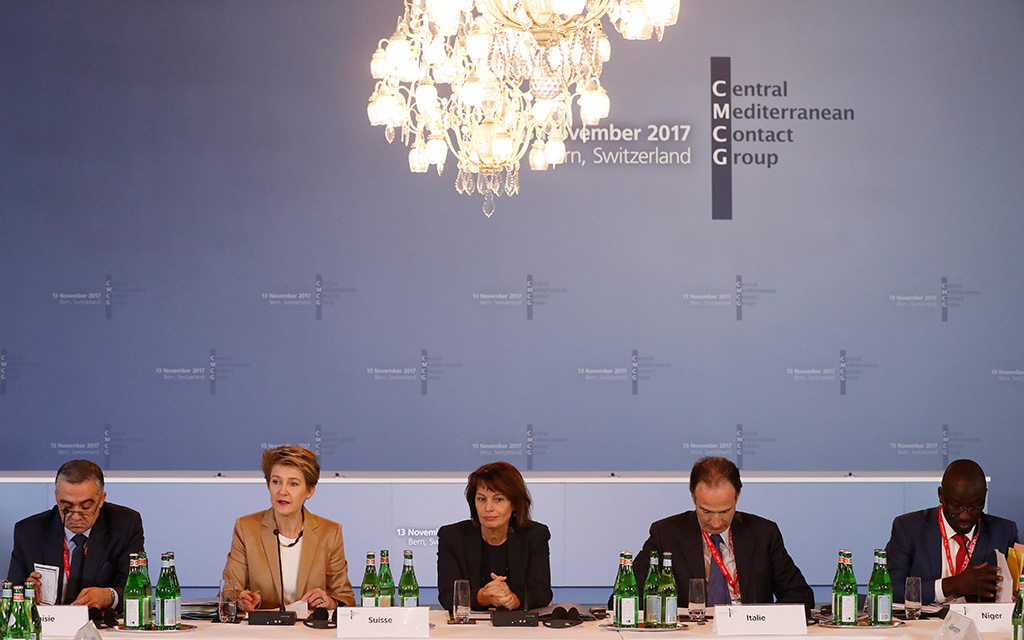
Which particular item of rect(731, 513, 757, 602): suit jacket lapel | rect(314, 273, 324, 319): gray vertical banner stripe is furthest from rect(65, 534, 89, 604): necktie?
rect(314, 273, 324, 319): gray vertical banner stripe

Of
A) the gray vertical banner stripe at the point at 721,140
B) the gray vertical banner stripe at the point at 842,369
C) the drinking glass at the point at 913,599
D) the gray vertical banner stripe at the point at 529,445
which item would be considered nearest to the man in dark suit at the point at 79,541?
the drinking glass at the point at 913,599

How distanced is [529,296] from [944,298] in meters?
2.64

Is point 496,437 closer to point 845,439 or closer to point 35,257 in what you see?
point 845,439

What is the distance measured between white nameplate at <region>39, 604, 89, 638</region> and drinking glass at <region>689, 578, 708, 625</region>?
5.87 ft

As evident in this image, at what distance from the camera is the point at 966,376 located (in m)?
7.21

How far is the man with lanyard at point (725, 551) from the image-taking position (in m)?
3.85

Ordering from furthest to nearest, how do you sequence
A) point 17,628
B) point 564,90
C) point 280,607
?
point 564,90
point 280,607
point 17,628

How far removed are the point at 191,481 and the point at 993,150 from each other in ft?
17.3

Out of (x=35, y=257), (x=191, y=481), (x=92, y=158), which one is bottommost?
(x=191, y=481)

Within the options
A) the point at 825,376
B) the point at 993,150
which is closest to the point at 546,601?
the point at 825,376

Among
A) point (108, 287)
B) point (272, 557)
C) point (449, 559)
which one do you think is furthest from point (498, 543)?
point (108, 287)

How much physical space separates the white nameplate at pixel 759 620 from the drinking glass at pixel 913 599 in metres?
0.50

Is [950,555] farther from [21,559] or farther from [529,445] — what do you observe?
[529,445]

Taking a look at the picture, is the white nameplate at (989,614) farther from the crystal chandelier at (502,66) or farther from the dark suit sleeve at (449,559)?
the crystal chandelier at (502,66)
